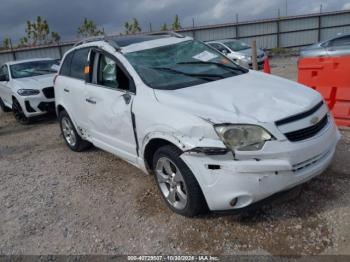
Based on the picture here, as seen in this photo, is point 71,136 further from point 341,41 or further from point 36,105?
point 341,41

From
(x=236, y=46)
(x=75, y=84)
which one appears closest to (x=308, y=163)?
(x=75, y=84)

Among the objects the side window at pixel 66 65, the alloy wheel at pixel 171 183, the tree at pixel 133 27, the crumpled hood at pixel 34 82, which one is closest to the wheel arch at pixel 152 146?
the alloy wheel at pixel 171 183

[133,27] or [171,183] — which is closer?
[171,183]

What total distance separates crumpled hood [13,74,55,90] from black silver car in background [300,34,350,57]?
792cm

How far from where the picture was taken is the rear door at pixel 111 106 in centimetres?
364

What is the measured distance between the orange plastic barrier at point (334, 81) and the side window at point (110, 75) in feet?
11.6

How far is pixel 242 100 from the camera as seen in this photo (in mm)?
3037

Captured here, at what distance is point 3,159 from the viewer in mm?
5883

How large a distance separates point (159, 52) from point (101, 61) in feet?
2.55

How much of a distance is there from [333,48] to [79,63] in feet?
27.4

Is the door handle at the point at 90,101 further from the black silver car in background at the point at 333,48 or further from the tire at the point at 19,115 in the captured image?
the black silver car in background at the point at 333,48

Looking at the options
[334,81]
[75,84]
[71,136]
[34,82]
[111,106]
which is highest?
[75,84]

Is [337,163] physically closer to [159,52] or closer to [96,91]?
[159,52]

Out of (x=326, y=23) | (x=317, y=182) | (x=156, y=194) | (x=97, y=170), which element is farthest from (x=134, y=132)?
(x=326, y=23)
